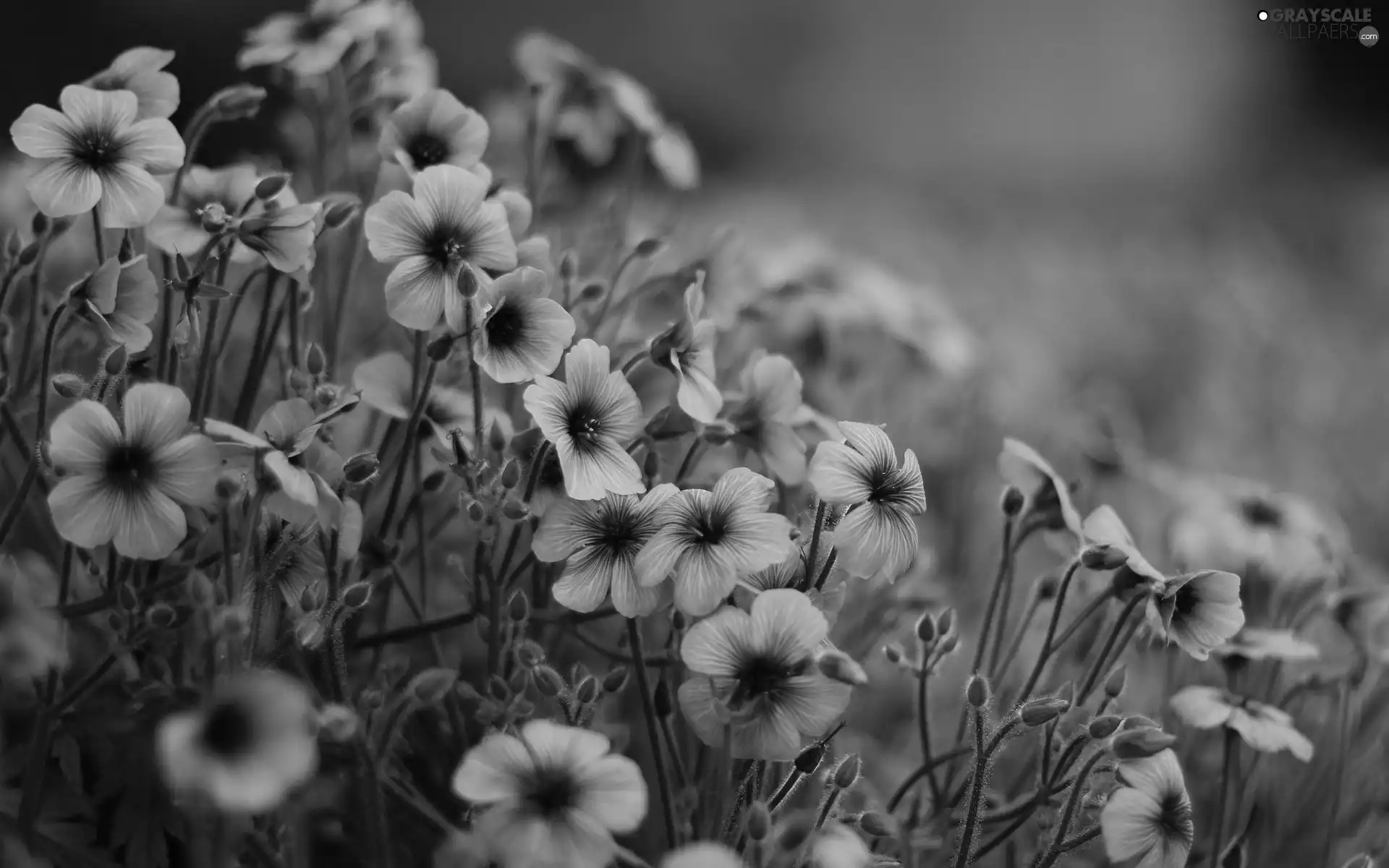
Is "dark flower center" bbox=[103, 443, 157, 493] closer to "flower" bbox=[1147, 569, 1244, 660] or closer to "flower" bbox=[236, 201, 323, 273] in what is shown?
"flower" bbox=[236, 201, 323, 273]

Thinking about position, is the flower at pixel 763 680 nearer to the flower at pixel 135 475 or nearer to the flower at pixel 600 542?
the flower at pixel 600 542

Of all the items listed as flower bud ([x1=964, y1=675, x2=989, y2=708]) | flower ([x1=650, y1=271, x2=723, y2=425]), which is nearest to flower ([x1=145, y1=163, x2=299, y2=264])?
flower ([x1=650, y1=271, x2=723, y2=425])

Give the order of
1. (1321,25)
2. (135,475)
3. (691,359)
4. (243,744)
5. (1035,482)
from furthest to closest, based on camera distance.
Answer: (1321,25) → (1035,482) → (691,359) → (135,475) → (243,744)

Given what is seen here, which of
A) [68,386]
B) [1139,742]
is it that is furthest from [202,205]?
[1139,742]

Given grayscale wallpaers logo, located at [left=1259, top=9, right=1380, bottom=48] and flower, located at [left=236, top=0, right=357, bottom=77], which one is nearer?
flower, located at [left=236, top=0, right=357, bottom=77]

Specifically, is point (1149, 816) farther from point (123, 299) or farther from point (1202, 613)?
point (123, 299)

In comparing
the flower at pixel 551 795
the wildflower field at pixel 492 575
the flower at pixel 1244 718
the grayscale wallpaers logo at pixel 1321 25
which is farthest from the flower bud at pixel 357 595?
the grayscale wallpaers logo at pixel 1321 25
